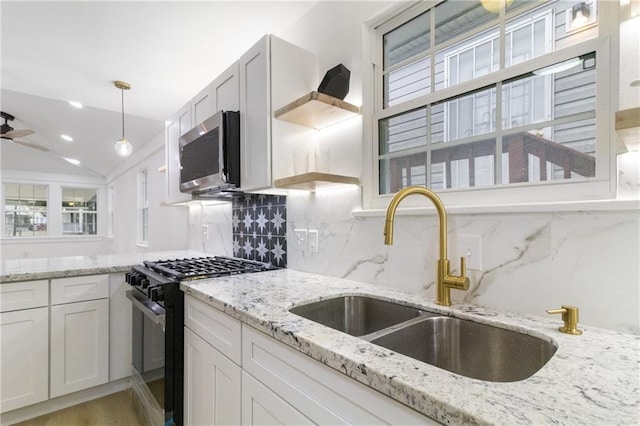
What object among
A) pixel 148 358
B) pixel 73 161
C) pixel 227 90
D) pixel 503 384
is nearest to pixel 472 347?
pixel 503 384

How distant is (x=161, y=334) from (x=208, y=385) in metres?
0.44

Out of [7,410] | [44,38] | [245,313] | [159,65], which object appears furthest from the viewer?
[159,65]

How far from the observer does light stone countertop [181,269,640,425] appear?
1.63ft

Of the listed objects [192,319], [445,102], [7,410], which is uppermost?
[445,102]

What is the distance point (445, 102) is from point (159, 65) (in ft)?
7.79

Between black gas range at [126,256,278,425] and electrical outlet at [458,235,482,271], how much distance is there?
3.81ft

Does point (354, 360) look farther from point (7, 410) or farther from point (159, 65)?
point (159, 65)

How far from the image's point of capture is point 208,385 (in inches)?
52.1

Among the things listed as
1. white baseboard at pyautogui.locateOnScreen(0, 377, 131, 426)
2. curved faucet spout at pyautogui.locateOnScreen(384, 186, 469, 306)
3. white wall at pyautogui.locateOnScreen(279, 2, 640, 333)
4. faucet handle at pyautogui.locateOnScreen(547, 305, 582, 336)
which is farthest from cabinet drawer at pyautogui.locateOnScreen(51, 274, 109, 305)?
faucet handle at pyautogui.locateOnScreen(547, 305, 582, 336)

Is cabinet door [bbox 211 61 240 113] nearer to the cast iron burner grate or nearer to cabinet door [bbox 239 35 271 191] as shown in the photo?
cabinet door [bbox 239 35 271 191]

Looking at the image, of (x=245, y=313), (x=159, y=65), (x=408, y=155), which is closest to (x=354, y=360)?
(x=245, y=313)

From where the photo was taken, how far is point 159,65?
2555mm

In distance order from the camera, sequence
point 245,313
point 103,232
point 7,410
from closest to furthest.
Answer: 1. point 245,313
2. point 7,410
3. point 103,232

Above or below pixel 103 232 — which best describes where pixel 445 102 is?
above
